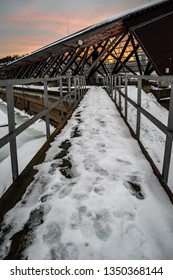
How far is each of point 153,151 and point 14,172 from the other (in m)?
4.43

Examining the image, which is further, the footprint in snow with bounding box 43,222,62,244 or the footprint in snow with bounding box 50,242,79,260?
the footprint in snow with bounding box 43,222,62,244

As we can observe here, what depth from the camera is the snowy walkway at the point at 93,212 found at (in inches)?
61.7

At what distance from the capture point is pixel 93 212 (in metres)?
1.92

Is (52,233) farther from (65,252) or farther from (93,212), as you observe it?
(93,212)

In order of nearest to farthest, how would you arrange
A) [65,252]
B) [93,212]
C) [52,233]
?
[65,252], [52,233], [93,212]

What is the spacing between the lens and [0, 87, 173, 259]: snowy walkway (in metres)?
1.57

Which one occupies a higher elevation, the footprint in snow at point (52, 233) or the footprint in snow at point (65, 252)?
the footprint in snow at point (52, 233)

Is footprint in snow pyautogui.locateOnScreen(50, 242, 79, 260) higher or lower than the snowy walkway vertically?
lower

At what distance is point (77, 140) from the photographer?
3863 millimetres

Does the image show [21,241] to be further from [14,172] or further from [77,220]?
[14,172]

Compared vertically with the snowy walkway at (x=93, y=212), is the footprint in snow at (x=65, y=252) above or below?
below

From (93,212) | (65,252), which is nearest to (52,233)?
(65,252)

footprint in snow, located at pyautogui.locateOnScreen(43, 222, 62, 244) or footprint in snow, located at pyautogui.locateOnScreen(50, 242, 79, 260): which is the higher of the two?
footprint in snow, located at pyautogui.locateOnScreen(43, 222, 62, 244)

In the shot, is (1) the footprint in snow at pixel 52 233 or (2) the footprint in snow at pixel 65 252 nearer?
(2) the footprint in snow at pixel 65 252
